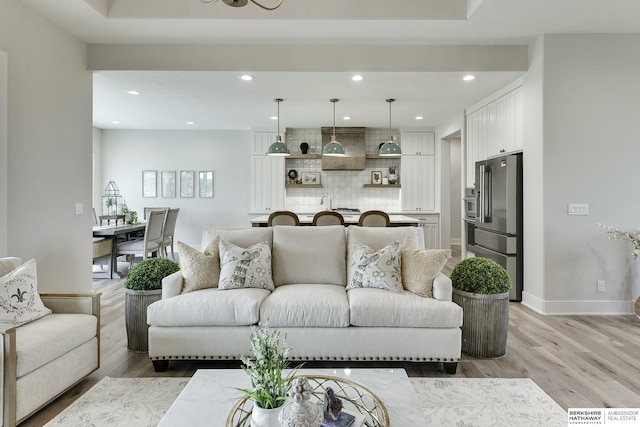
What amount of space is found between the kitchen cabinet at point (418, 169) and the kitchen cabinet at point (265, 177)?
2.59 meters

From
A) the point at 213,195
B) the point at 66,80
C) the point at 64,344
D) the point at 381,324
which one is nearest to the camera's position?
the point at 64,344

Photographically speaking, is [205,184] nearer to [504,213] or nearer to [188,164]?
[188,164]

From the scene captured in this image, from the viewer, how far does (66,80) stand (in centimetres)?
377

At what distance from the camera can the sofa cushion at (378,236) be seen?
3150mm

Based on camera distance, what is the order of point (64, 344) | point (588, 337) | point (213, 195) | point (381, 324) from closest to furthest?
point (64, 344)
point (381, 324)
point (588, 337)
point (213, 195)

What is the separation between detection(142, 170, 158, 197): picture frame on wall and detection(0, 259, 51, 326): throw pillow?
240 inches

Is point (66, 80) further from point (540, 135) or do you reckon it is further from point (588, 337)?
point (588, 337)

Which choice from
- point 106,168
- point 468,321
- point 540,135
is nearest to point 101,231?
point 106,168

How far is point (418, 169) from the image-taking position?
755cm

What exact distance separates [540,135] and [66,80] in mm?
5032

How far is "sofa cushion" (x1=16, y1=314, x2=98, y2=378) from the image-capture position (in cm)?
188

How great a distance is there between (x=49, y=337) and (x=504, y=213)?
4483mm

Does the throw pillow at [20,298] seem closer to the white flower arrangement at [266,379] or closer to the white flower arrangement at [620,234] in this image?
the white flower arrangement at [266,379]

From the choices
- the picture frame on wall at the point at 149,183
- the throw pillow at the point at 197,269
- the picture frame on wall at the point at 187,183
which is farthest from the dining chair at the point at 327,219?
the picture frame on wall at the point at 149,183
